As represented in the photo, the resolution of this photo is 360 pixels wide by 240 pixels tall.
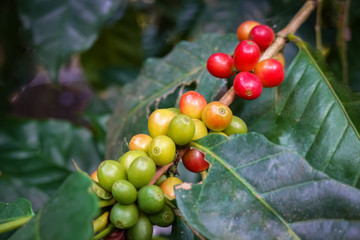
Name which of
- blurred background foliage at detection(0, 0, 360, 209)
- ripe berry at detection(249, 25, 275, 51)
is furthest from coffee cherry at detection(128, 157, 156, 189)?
blurred background foliage at detection(0, 0, 360, 209)

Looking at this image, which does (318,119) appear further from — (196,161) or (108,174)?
(108,174)

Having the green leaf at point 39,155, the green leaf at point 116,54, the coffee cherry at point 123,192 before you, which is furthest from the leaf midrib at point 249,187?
the green leaf at point 116,54

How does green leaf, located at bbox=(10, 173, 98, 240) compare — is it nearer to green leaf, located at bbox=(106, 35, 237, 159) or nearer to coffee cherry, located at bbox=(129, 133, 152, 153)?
coffee cherry, located at bbox=(129, 133, 152, 153)

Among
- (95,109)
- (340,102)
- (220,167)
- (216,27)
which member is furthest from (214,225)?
(95,109)

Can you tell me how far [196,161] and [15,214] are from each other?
0.43m

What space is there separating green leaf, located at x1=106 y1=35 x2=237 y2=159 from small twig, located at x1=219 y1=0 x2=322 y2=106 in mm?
223

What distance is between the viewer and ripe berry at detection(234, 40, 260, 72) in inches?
33.6

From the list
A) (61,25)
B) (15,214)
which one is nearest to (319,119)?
(15,214)

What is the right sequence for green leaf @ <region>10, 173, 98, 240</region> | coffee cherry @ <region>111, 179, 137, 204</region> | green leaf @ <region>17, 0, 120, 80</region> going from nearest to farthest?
green leaf @ <region>10, 173, 98, 240</region> < coffee cherry @ <region>111, 179, 137, 204</region> < green leaf @ <region>17, 0, 120, 80</region>

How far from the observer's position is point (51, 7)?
1.50 meters

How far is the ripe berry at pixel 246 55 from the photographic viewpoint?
0.85 m

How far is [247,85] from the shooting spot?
821 mm

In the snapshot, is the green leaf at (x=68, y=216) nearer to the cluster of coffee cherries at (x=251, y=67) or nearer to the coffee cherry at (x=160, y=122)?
the coffee cherry at (x=160, y=122)

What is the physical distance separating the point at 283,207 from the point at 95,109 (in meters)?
1.93
